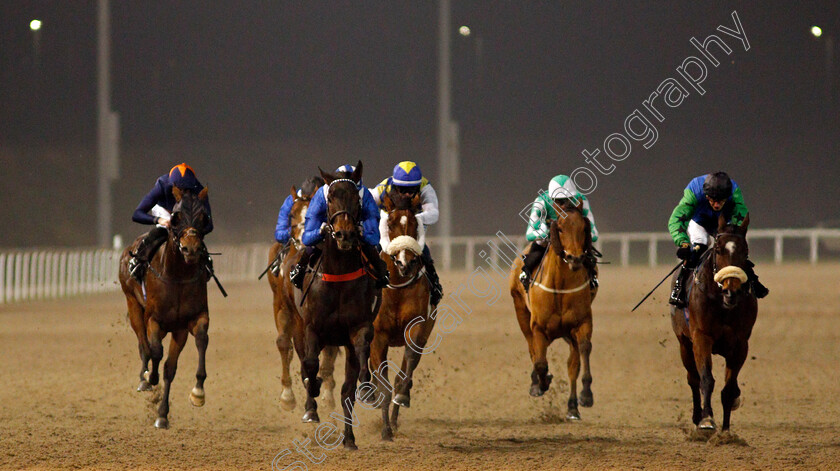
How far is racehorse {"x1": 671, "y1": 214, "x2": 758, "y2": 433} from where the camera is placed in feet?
24.3

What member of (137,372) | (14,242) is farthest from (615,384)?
(14,242)

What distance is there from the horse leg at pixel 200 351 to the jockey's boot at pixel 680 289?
357 cm

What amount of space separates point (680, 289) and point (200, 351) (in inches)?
147

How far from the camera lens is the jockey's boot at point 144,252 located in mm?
8930

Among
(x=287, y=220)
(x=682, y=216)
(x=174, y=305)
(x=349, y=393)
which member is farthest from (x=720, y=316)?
(x=174, y=305)

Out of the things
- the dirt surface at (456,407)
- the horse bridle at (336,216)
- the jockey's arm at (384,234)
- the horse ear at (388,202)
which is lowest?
the dirt surface at (456,407)

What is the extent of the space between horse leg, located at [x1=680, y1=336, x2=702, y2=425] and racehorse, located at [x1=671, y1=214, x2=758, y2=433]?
359mm

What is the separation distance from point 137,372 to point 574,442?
5.84 metres

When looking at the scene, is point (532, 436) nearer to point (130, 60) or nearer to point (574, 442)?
point (574, 442)

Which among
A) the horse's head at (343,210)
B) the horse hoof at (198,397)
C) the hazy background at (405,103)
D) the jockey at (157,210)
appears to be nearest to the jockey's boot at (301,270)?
the horse's head at (343,210)

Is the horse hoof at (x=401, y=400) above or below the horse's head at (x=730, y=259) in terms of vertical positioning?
below

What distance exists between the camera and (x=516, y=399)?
1027 cm

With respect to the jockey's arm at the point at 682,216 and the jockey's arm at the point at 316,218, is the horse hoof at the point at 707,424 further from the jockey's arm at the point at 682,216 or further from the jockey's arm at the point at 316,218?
the jockey's arm at the point at 316,218

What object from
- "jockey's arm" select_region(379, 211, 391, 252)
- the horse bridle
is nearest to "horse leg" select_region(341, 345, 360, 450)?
the horse bridle
